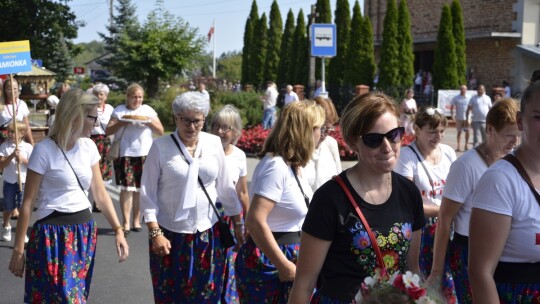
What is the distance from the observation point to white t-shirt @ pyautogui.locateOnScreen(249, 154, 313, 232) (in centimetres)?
411

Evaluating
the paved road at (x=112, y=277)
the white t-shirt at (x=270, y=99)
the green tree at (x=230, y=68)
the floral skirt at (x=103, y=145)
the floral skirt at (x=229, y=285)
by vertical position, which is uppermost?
the floral skirt at (x=103, y=145)

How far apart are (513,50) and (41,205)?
3095 centimetres

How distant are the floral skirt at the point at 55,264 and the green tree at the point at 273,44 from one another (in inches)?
1709

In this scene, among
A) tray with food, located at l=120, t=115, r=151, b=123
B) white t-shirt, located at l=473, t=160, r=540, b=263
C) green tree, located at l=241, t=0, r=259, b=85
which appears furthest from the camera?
green tree, located at l=241, t=0, r=259, b=85

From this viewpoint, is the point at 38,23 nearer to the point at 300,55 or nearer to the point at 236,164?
the point at 300,55

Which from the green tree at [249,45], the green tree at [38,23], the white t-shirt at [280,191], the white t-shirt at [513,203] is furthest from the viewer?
the green tree at [249,45]

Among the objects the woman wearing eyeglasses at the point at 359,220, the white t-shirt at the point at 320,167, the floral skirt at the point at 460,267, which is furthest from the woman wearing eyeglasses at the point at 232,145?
the woman wearing eyeglasses at the point at 359,220

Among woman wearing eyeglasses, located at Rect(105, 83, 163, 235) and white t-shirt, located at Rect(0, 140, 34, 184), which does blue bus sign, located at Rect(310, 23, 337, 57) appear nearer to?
woman wearing eyeglasses, located at Rect(105, 83, 163, 235)

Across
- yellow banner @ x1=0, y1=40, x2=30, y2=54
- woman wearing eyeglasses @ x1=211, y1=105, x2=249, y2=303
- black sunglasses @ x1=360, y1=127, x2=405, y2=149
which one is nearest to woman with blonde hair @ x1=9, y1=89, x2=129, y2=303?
woman wearing eyeglasses @ x1=211, y1=105, x2=249, y2=303

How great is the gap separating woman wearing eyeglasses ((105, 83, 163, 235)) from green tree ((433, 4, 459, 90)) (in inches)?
908

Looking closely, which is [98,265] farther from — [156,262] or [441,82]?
[441,82]

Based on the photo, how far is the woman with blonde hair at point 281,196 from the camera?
4109 millimetres

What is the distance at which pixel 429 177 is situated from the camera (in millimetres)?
5191

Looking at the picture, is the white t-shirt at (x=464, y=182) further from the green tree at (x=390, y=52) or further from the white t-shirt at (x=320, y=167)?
the green tree at (x=390, y=52)
